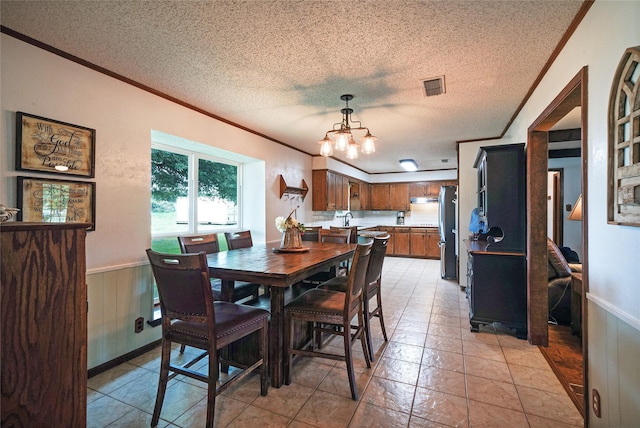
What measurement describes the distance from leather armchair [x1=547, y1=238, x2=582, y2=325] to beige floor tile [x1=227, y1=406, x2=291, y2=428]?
116 inches

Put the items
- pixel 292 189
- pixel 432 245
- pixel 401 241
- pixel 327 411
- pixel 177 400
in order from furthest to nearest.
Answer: pixel 401 241, pixel 432 245, pixel 292 189, pixel 177 400, pixel 327 411

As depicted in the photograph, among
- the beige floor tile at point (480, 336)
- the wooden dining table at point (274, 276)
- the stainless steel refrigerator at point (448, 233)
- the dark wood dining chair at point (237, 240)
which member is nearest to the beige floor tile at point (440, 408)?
the wooden dining table at point (274, 276)

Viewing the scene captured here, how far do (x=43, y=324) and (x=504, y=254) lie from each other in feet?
10.7

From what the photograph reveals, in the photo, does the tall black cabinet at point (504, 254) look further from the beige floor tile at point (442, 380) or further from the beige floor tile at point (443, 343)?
the beige floor tile at point (442, 380)

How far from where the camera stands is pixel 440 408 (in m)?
1.79

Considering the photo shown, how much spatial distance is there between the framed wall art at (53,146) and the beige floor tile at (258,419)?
6.48 feet

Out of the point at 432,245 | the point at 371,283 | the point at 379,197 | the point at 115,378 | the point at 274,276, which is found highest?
the point at 379,197

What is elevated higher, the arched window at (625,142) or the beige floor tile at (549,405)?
the arched window at (625,142)

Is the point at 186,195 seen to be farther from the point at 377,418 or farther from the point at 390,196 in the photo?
the point at 390,196

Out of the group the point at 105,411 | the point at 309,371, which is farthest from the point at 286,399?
the point at 105,411

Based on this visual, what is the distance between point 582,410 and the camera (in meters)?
1.72

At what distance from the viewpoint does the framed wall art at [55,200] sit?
188 centimetres

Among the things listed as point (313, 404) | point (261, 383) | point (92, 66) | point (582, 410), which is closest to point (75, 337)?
point (261, 383)

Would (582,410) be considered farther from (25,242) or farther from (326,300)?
(25,242)
